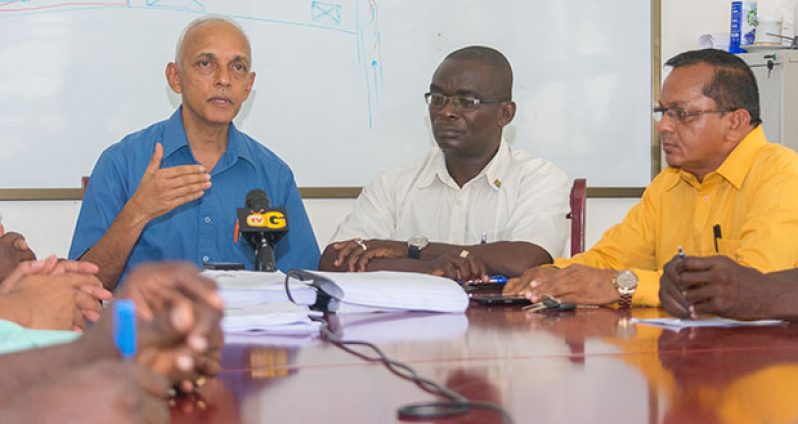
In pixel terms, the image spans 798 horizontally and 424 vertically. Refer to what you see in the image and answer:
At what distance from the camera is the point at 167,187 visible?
Answer: 2701mm

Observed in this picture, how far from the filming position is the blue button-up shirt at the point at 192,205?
316 centimetres

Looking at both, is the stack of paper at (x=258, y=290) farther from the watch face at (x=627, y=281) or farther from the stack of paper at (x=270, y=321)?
the watch face at (x=627, y=281)

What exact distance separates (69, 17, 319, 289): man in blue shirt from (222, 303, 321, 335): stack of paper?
113cm

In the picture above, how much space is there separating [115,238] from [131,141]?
534 mm

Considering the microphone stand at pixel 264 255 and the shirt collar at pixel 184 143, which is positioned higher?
the shirt collar at pixel 184 143

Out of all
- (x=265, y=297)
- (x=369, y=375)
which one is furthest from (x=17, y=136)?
(x=369, y=375)

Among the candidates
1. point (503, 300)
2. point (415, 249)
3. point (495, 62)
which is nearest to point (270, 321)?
point (503, 300)

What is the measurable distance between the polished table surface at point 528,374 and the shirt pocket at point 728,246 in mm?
798

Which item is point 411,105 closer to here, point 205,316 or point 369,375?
point 369,375

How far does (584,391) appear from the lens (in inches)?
52.5

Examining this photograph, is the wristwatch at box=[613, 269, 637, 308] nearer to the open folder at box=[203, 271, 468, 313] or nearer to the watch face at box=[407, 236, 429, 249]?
the open folder at box=[203, 271, 468, 313]

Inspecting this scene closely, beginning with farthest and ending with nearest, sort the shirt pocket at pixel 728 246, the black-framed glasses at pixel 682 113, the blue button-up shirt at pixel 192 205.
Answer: the blue button-up shirt at pixel 192 205, the black-framed glasses at pixel 682 113, the shirt pocket at pixel 728 246

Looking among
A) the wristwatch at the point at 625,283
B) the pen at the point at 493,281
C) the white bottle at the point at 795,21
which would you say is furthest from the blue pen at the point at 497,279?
the white bottle at the point at 795,21

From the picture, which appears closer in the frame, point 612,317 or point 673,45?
point 612,317
